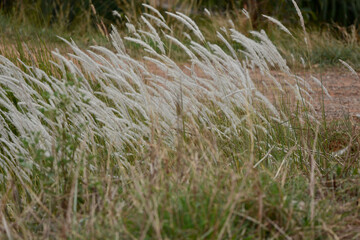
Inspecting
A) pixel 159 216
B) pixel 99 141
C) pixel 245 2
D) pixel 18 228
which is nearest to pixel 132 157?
pixel 99 141

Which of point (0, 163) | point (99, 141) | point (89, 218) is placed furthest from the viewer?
point (99, 141)

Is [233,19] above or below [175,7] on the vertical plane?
below

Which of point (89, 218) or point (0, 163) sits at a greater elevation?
point (89, 218)

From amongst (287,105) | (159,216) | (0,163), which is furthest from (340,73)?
(159,216)

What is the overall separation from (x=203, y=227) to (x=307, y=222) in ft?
1.19

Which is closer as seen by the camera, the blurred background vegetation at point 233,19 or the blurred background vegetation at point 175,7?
the blurred background vegetation at point 233,19

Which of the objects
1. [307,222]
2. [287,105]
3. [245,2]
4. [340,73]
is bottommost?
[340,73]

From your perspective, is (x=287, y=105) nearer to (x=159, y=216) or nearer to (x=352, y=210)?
(x=352, y=210)

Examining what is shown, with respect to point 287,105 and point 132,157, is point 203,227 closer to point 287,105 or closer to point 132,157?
point 132,157

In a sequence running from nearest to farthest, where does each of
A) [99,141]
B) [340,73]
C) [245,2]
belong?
[99,141], [340,73], [245,2]

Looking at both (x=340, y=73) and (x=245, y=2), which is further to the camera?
(x=245, y=2)

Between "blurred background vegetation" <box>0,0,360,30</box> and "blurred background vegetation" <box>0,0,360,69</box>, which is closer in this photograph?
"blurred background vegetation" <box>0,0,360,69</box>

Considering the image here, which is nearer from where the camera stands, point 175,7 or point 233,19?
point 233,19

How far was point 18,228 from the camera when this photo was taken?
1.96 m
